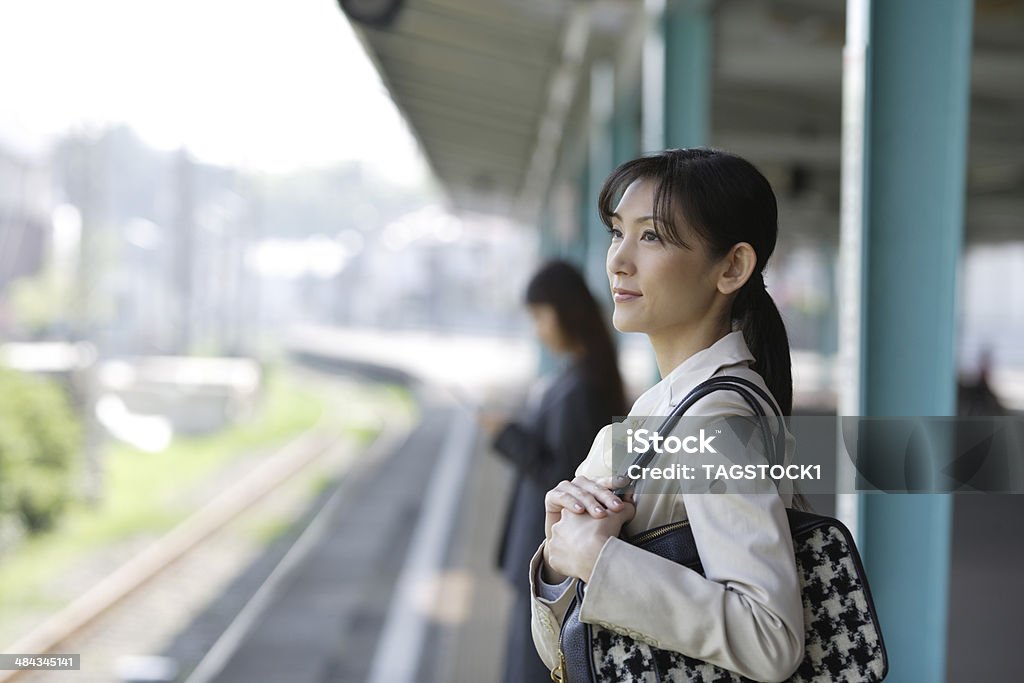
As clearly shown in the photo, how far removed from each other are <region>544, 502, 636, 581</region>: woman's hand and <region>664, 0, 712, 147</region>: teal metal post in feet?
8.51

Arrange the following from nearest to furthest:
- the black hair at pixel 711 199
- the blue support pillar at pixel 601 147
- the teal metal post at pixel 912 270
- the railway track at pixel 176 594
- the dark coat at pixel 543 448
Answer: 1. the black hair at pixel 711 199
2. the teal metal post at pixel 912 270
3. the dark coat at pixel 543 448
4. the railway track at pixel 176 594
5. the blue support pillar at pixel 601 147

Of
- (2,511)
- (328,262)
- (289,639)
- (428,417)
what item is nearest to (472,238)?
(328,262)

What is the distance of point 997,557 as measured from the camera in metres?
5.79

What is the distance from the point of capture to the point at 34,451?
1248 centimetres

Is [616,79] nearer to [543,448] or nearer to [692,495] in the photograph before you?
[543,448]

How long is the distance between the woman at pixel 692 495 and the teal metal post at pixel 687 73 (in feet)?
7.99

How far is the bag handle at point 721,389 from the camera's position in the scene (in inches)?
39.1

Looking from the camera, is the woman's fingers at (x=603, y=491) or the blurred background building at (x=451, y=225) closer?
the woman's fingers at (x=603, y=491)

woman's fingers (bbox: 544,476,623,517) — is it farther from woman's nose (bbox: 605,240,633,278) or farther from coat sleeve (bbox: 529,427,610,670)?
woman's nose (bbox: 605,240,633,278)

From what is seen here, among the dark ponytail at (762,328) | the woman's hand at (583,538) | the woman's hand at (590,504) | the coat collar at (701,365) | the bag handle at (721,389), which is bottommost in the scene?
the woman's hand at (583,538)

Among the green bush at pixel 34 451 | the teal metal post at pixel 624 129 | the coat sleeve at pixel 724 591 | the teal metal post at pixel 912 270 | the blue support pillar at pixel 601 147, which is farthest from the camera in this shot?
the green bush at pixel 34 451

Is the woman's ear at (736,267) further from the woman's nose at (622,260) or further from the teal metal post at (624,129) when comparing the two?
the teal metal post at (624,129)

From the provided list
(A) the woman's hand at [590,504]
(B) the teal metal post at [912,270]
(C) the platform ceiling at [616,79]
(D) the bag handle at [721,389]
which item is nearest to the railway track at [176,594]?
(B) the teal metal post at [912,270]

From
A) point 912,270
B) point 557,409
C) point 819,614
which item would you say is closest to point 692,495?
point 819,614
